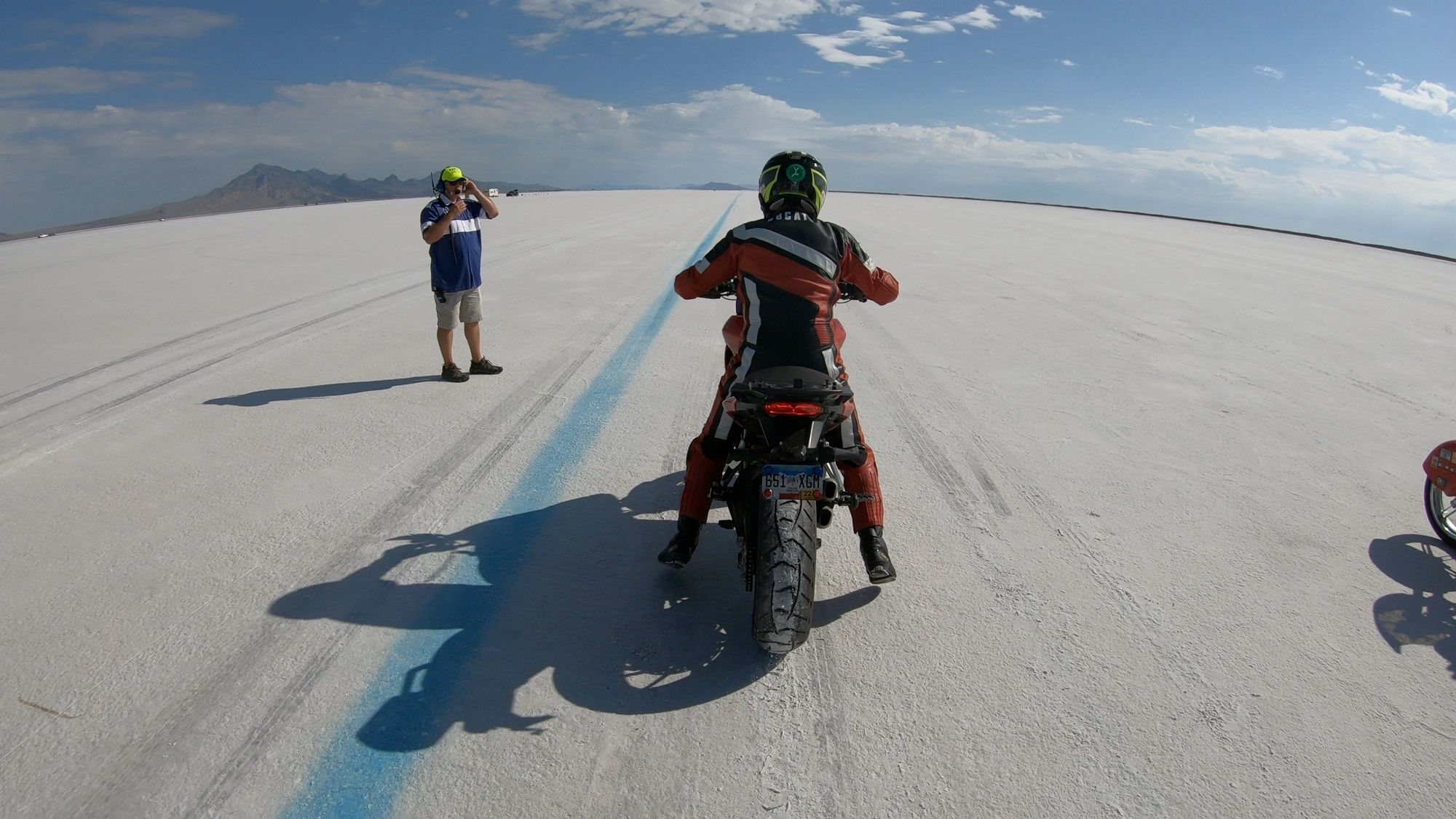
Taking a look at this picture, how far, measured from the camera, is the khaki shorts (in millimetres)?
6855

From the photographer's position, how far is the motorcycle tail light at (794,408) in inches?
118

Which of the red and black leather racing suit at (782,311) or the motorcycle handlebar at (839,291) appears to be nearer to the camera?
the red and black leather racing suit at (782,311)

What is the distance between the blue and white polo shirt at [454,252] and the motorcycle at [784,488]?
4312mm

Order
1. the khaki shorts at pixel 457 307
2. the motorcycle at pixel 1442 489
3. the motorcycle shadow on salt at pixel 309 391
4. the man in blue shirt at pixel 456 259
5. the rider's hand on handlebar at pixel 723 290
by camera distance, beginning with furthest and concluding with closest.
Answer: the khaki shorts at pixel 457 307 → the man in blue shirt at pixel 456 259 → the motorcycle shadow on salt at pixel 309 391 → the motorcycle at pixel 1442 489 → the rider's hand on handlebar at pixel 723 290

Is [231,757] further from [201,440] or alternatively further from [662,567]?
[201,440]

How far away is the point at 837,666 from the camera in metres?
3.01

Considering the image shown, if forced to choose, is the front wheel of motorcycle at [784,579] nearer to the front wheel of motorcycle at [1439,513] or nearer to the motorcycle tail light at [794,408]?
the motorcycle tail light at [794,408]

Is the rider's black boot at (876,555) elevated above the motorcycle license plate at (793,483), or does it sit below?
below

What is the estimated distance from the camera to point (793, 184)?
3664 millimetres

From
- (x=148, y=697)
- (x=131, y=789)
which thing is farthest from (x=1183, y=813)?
(x=148, y=697)

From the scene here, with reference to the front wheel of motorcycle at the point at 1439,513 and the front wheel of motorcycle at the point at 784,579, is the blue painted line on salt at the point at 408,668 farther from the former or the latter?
the front wheel of motorcycle at the point at 1439,513

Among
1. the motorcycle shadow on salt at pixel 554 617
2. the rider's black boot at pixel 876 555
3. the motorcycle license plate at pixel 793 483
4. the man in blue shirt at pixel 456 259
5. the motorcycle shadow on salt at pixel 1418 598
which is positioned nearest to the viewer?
the motorcycle shadow on salt at pixel 554 617

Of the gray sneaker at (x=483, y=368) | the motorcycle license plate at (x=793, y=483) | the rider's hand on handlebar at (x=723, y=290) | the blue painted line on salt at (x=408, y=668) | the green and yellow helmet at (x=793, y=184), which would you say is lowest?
the blue painted line on salt at (x=408, y=668)

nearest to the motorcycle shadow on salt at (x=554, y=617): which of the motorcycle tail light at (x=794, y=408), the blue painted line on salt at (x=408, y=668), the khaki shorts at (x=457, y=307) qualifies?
the blue painted line on salt at (x=408, y=668)
